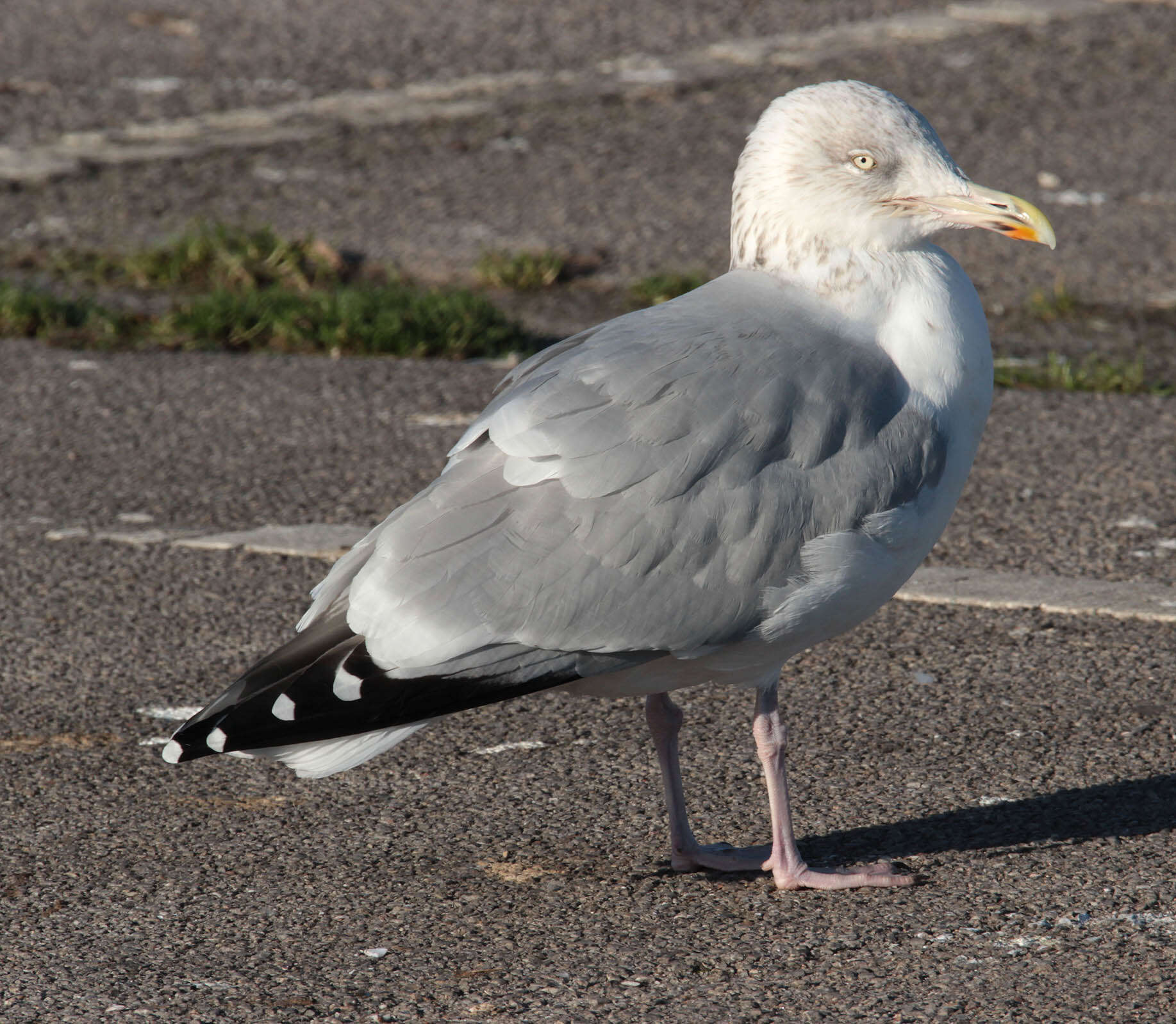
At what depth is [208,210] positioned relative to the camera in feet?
25.7

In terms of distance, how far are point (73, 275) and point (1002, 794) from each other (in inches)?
198

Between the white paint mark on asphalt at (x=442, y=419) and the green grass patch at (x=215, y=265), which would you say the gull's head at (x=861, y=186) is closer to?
the white paint mark on asphalt at (x=442, y=419)

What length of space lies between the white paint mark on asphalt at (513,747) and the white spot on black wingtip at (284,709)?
0.92m

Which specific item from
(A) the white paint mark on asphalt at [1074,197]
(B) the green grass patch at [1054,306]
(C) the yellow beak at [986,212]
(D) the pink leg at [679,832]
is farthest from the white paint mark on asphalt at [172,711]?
(A) the white paint mark on asphalt at [1074,197]

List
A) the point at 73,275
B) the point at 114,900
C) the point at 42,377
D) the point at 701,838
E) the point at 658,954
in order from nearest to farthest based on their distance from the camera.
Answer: the point at 658,954, the point at 114,900, the point at 701,838, the point at 42,377, the point at 73,275

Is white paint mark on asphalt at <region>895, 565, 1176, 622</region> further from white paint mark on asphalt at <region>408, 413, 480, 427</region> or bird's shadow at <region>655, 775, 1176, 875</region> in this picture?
white paint mark on asphalt at <region>408, 413, 480, 427</region>

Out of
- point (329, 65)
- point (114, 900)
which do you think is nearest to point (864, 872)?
point (114, 900)

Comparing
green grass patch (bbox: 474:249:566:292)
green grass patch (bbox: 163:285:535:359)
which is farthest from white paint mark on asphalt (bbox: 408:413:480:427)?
green grass patch (bbox: 474:249:566:292)

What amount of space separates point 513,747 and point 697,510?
97cm

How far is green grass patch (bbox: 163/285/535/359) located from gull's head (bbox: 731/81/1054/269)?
10.3 feet

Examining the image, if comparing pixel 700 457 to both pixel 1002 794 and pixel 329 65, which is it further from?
pixel 329 65

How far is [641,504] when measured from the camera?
3.04m

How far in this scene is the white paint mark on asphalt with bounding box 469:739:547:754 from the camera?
12.3 ft

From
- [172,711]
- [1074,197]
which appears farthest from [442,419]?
[1074,197]
